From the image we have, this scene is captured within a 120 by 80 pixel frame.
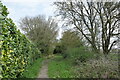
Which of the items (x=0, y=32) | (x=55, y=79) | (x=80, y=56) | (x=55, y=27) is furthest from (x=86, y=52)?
(x=55, y=27)

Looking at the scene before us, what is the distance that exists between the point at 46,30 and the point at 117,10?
1372cm

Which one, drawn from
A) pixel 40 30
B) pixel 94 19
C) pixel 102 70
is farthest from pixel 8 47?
pixel 40 30

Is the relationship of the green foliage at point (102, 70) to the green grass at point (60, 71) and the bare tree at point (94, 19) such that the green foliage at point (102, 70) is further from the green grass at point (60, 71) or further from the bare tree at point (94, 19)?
the bare tree at point (94, 19)

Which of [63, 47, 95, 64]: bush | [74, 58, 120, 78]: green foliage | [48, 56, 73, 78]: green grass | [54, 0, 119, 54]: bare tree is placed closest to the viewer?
[74, 58, 120, 78]: green foliage

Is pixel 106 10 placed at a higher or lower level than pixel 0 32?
higher

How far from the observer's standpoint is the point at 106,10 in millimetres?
14320

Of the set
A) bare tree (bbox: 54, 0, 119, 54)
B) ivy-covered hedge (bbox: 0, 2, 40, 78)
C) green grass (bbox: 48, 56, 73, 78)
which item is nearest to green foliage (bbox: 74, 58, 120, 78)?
green grass (bbox: 48, 56, 73, 78)

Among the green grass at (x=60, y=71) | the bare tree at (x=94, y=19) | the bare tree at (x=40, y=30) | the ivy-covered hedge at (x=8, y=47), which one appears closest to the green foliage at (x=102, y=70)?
the green grass at (x=60, y=71)

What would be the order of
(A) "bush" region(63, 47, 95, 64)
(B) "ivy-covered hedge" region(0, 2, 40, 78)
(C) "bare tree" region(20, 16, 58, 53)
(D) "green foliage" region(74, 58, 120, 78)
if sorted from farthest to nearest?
(C) "bare tree" region(20, 16, 58, 53), (A) "bush" region(63, 47, 95, 64), (D) "green foliage" region(74, 58, 120, 78), (B) "ivy-covered hedge" region(0, 2, 40, 78)

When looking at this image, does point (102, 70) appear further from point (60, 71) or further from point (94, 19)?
point (94, 19)

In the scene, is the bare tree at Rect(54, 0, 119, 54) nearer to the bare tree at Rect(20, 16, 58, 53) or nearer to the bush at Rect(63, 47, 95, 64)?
the bush at Rect(63, 47, 95, 64)

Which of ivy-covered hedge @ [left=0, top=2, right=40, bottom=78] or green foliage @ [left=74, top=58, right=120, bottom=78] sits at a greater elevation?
ivy-covered hedge @ [left=0, top=2, right=40, bottom=78]

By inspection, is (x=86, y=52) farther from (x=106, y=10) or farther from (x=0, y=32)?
(x=0, y=32)

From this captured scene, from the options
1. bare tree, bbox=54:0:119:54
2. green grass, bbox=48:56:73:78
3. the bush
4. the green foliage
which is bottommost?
green grass, bbox=48:56:73:78
